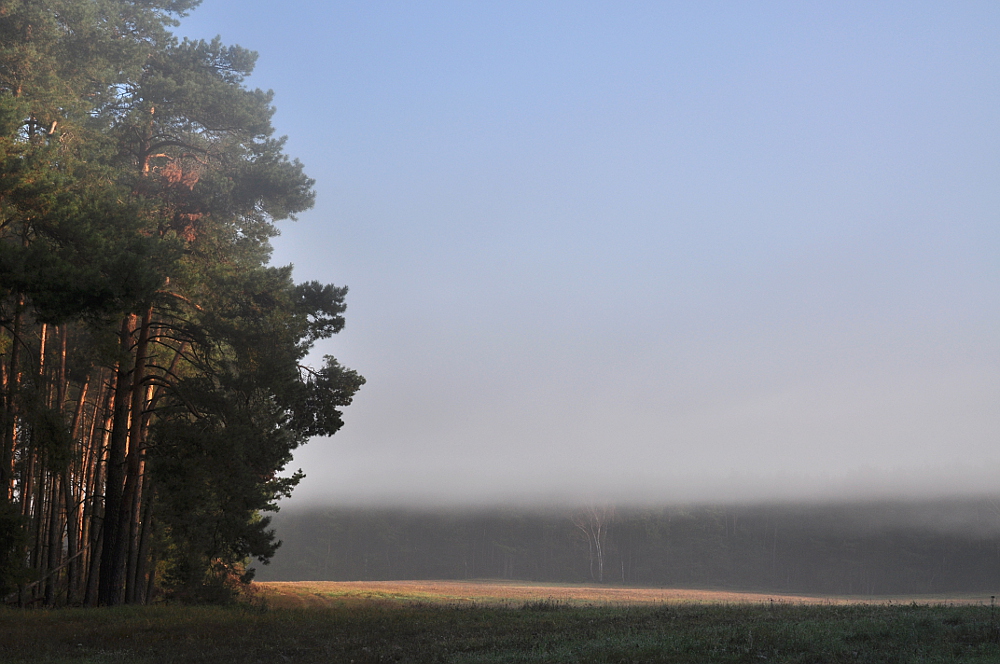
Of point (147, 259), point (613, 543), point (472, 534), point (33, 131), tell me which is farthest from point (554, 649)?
point (472, 534)

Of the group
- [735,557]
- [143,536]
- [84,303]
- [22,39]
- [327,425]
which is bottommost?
[735,557]

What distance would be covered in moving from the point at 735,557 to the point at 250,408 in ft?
338

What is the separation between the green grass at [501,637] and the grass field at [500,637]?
30 millimetres

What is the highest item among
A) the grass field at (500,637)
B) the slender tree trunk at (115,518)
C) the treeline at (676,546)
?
the slender tree trunk at (115,518)

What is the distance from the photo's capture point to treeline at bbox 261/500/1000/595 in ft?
327

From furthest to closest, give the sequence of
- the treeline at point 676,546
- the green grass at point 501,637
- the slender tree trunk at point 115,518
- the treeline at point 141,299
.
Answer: the treeline at point 676,546 → the slender tree trunk at point 115,518 → the treeline at point 141,299 → the green grass at point 501,637

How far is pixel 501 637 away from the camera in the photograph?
631 inches

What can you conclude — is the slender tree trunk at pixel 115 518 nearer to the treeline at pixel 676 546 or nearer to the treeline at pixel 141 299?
the treeline at pixel 141 299

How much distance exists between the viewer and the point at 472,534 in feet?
412

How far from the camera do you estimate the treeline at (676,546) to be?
9962 centimetres

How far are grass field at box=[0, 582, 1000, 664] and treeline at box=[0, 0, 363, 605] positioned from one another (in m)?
3.14

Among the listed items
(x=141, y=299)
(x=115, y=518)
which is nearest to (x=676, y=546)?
(x=115, y=518)

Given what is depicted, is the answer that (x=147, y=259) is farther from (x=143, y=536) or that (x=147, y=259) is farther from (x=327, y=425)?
(x=143, y=536)

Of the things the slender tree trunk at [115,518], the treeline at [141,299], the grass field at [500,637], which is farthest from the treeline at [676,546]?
the grass field at [500,637]
